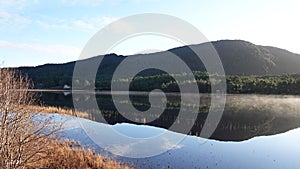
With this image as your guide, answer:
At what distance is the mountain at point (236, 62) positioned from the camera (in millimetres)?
158500

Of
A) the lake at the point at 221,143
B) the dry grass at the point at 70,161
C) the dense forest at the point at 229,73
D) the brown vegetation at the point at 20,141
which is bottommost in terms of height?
the lake at the point at 221,143

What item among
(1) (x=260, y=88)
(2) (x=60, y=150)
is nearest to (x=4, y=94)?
(2) (x=60, y=150)

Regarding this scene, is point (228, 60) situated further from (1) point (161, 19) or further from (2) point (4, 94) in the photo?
(2) point (4, 94)

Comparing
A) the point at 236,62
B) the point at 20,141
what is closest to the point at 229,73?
the point at 236,62

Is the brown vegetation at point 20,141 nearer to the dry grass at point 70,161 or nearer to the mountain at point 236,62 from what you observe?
the dry grass at point 70,161

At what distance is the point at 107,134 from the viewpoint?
2398 cm

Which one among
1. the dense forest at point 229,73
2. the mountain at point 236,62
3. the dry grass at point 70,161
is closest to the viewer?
the dry grass at point 70,161

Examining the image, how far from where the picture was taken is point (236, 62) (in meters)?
169

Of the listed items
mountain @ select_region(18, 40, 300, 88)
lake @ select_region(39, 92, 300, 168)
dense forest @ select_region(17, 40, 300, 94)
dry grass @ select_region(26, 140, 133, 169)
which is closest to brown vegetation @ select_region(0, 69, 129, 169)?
dry grass @ select_region(26, 140, 133, 169)

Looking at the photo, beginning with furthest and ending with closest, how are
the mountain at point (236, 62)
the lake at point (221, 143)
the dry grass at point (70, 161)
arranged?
the mountain at point (236, 62) < the lake at point (221, 143) < the dry grass at point (70, 161)

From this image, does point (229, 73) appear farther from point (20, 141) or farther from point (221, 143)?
point (20, 141)

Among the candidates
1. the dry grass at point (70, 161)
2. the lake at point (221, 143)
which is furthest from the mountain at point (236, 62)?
the dry grass at point (70, 161)

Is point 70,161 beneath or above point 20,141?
beneath

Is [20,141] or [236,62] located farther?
[236,62]
